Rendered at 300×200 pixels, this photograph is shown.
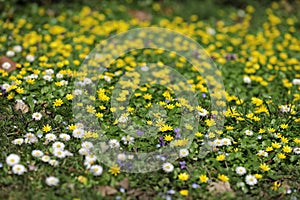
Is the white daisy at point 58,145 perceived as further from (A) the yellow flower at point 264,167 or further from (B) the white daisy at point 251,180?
(A) the yellow flower at point 264,167

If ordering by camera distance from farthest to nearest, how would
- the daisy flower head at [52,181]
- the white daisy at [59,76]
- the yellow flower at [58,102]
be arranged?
the white daisy at [59,76]
the yellow flower at [58,102]
the daisy flower head at [52,181]

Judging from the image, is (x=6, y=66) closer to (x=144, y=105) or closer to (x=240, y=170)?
(x=144, y=105)

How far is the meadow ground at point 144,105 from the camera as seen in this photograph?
3316 mm

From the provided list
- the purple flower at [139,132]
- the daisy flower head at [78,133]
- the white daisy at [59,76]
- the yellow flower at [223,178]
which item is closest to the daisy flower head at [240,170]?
the yellow flower at [223,178]

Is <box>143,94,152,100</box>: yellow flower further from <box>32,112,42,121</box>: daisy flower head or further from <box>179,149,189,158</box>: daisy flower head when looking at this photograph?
<box>32,112,42,121</box>: daisy flower head

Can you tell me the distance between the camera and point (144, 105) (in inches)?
162

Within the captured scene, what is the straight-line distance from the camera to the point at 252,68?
199 inches

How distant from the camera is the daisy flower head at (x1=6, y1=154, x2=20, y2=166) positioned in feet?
10.8

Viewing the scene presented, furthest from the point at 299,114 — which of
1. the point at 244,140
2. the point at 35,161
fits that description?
the point at 35,161

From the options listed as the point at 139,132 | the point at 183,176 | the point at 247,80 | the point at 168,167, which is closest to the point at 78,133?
the point at 139,132

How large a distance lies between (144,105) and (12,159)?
4.27 ft

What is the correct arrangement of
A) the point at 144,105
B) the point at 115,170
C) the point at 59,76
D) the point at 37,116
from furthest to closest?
the point at 59,76 < the point at 144,105 < the point at 37,116 < the point at 115,170

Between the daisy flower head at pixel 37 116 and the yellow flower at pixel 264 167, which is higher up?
the yellow flower at pixel 264 167

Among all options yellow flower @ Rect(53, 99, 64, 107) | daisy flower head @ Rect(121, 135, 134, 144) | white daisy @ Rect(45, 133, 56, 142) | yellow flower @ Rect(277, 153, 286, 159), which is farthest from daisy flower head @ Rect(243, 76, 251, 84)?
white daisy @ Rect(45, 133, 56, 142)
